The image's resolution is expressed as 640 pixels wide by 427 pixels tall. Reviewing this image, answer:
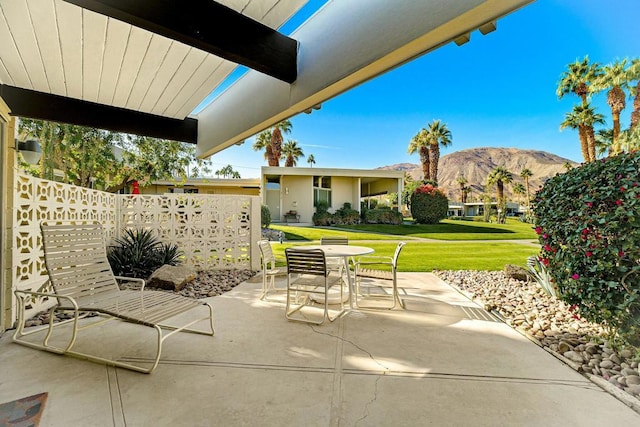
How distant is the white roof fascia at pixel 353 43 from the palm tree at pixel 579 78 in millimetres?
26613

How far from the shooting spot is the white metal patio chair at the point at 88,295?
285 cm

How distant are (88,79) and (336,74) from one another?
307cm

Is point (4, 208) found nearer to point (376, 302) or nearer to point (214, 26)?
point (214, 26)

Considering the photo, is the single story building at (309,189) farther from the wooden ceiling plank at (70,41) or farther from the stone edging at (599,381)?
the stone edging at (599,381)

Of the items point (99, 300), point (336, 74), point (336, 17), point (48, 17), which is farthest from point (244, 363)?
point (48, 17)

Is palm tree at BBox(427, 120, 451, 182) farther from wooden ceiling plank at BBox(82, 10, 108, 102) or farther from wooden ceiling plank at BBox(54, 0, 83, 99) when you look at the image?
wooden ceiling plank at BBox(54, 0, 83, 99)

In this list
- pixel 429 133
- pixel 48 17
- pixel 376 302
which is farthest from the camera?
pixel 429 133

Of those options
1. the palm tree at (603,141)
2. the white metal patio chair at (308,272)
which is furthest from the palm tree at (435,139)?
the white metal patio chair at (308,272)

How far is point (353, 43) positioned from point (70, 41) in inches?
107

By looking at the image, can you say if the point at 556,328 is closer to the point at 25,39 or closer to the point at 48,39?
the point at 48,39

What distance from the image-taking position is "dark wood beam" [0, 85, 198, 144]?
3869mm

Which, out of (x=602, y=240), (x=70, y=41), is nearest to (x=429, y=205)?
(x=602, y=240)

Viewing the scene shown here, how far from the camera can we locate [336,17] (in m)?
2.68

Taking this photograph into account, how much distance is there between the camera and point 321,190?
2023cm
